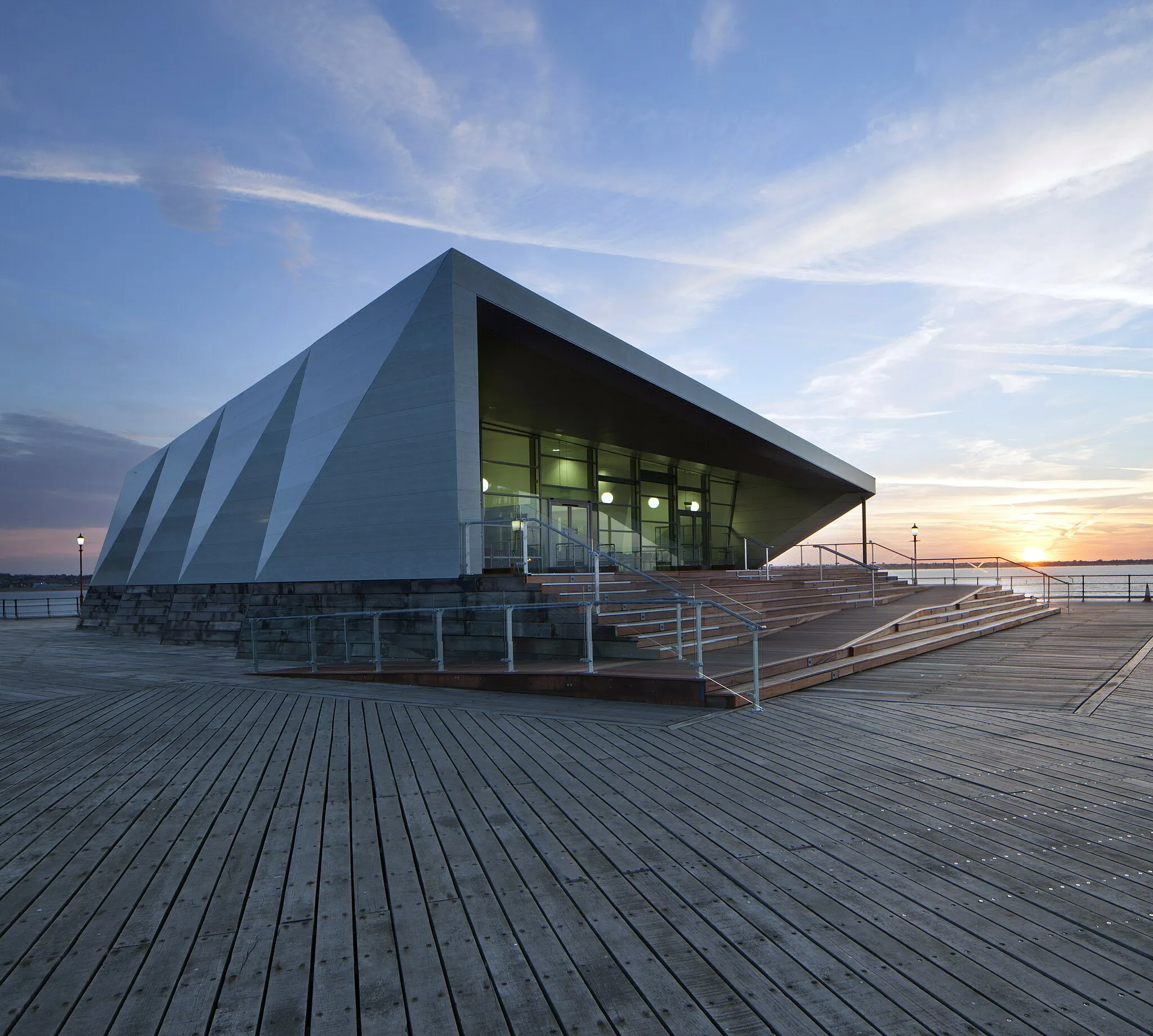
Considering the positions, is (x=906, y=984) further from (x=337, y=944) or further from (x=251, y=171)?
(x=251, y=171)

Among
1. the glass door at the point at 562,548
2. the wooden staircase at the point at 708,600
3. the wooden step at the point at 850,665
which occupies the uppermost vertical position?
the glass door at the point at 562,548

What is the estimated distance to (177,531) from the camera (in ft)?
69.4

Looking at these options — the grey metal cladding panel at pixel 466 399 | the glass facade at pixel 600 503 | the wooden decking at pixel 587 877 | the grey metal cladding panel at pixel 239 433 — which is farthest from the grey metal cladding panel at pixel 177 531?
the wooden decking at pixel 587 877

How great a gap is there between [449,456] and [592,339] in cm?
374

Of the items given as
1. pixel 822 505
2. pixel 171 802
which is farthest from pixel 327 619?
pixel 822 505

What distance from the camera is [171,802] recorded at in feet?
14.1

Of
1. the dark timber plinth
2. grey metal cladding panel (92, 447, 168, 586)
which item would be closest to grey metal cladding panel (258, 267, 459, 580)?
the dark timber plinth

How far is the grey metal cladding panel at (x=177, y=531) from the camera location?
20.5m

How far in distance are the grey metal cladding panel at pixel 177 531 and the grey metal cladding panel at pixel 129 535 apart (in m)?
2.15

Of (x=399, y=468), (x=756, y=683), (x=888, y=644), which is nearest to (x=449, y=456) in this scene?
(x=399, y=468)

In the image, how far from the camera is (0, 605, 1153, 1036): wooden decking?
2127 mm

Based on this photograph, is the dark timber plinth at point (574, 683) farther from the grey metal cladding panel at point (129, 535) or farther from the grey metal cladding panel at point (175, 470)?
the grey metal cladding panel at point (129, 535)

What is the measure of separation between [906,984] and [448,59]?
44.3ft

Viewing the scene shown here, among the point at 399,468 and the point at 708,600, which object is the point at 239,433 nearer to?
the point at 399,468
